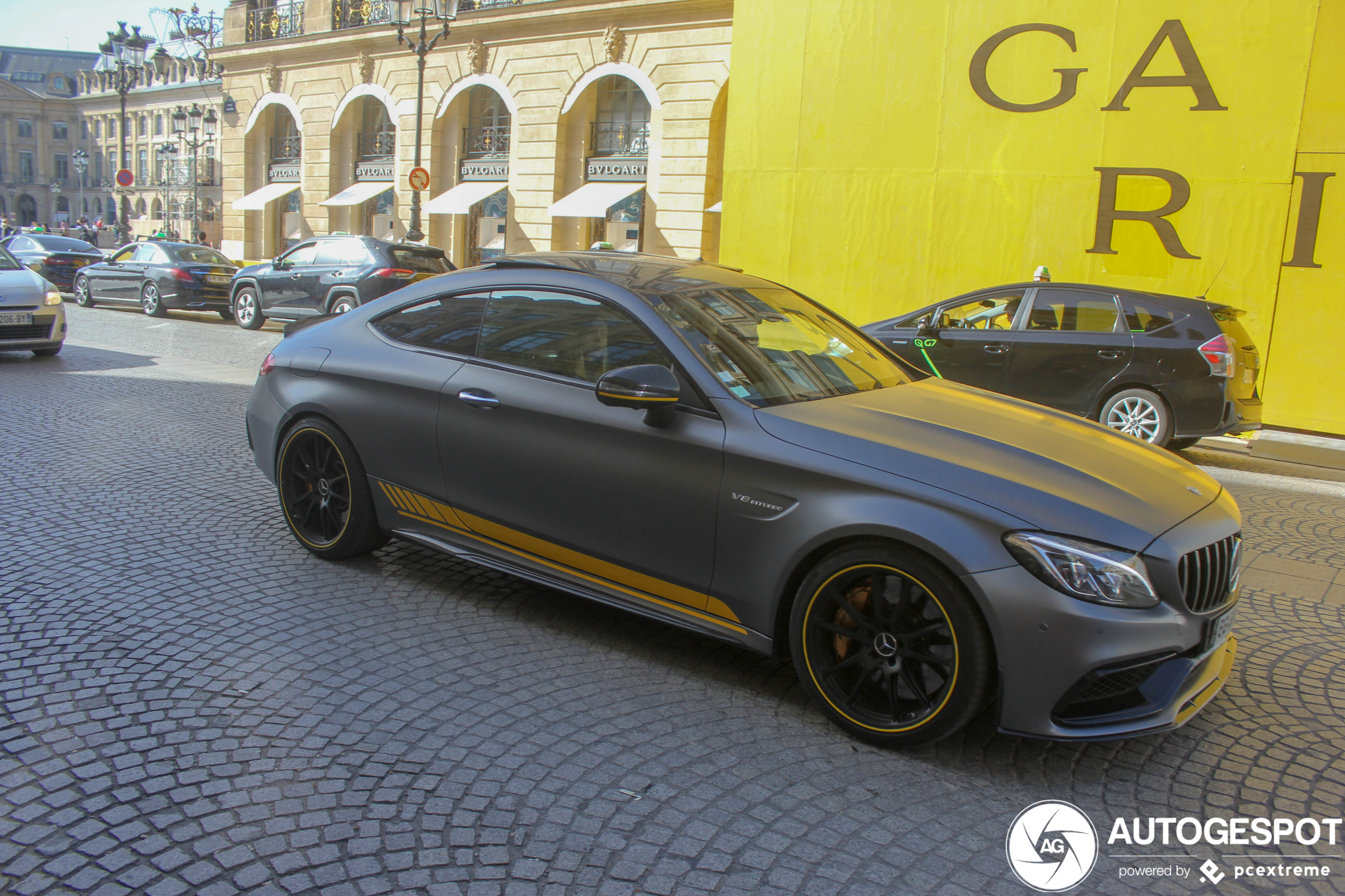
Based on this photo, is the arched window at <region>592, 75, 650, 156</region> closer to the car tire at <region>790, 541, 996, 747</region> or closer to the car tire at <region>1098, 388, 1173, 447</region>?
the car tire at <region>1098, 388, 1173, 447</region>

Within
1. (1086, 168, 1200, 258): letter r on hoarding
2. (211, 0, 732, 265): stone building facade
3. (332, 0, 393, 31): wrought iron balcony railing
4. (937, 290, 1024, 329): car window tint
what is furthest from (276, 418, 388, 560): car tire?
(332, 0, 393, 31): wrought iron balcony railing

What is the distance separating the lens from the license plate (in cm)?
301

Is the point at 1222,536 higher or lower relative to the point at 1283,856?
higher

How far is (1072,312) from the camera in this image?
31.3 ft

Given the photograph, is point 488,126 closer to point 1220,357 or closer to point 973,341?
point 973,341

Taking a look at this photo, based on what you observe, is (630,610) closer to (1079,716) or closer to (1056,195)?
(1079,716)

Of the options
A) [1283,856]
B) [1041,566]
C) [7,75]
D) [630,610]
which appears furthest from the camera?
[7,75]

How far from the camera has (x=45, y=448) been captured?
7.08m

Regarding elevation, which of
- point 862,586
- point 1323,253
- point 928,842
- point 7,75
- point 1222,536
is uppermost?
point 7,75

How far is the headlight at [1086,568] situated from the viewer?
9.21ft

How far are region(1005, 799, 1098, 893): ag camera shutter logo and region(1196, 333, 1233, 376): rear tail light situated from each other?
23.9 feet

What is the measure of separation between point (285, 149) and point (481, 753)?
123ft

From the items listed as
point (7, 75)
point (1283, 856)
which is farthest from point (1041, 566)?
point (7, 75)

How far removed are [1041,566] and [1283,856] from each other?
0.96 m
